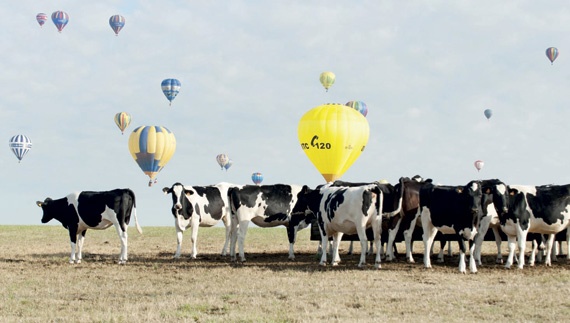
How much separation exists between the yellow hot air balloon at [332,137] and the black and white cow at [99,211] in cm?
1950

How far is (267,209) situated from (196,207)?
2566 millimetres

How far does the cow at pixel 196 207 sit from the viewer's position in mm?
25781

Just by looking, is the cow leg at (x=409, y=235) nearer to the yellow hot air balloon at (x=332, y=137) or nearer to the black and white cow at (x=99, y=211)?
the black and white cow at (x=99, y=211)

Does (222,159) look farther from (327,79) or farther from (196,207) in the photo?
(196,207)

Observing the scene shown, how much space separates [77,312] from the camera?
14.1m

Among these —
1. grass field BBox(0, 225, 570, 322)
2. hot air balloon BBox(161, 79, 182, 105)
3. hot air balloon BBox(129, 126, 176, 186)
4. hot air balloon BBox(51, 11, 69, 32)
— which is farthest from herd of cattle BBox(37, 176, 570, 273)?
hot air balloon BBox(51, 11, 69, 32)

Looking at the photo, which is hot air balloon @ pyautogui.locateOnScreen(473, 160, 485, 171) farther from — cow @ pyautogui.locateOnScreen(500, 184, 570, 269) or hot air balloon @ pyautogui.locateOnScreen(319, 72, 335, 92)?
cow @ pyautogui.locateOnScreen(500, 184, 570, 269)

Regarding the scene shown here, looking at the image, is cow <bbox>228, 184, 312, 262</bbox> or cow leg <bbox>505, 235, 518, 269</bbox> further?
cow <bbox>228, 184, 312, 262</bbox>

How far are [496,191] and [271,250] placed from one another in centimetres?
1169

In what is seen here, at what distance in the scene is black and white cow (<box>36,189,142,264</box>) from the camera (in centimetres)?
2414

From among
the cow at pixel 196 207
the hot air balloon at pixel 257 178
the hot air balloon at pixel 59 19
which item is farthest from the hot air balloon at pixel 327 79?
the cow at pixel 196 207

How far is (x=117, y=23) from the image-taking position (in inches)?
2525

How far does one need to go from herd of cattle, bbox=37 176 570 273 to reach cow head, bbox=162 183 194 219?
0.04 meters

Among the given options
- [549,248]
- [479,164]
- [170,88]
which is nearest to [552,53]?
[479,164]
